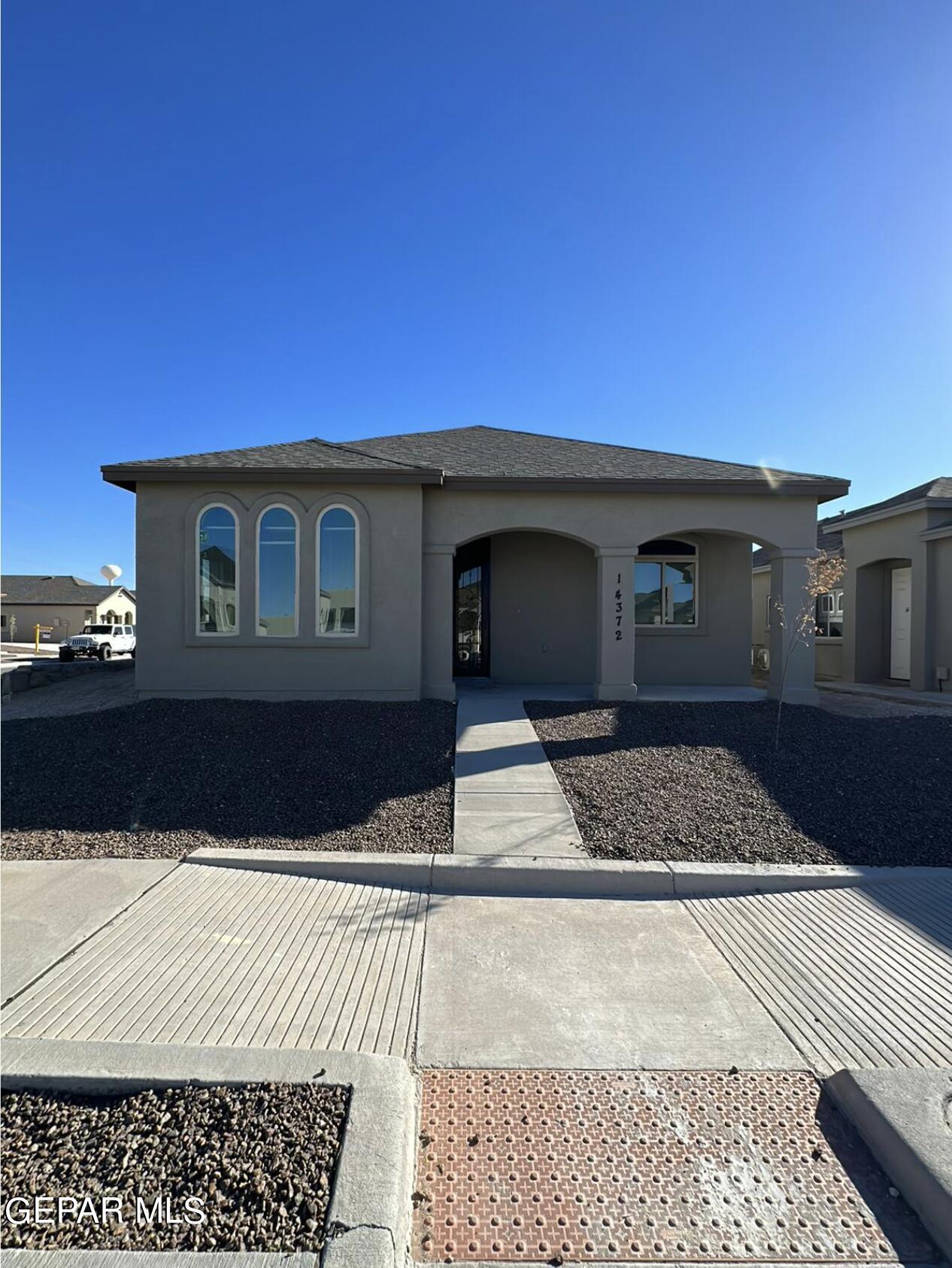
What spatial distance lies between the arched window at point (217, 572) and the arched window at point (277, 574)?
402mm

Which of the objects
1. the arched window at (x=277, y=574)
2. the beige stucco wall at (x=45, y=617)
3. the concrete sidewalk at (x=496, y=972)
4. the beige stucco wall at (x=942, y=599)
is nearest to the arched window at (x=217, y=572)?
the arched window at (x=277, y=574)

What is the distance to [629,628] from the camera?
10.6m

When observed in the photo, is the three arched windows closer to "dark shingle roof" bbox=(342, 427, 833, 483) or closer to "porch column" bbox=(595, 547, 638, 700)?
"dark shingle roof" bbox=(342, 427, 833, 483)

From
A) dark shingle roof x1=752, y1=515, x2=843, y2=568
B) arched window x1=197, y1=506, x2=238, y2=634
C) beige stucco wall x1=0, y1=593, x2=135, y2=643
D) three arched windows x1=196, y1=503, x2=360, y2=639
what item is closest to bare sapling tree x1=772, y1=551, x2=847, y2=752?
dark shingle roof x1=752, y1=515, x2=843, y2=568

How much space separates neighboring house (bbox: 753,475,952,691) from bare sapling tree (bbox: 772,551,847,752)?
390 centimetres

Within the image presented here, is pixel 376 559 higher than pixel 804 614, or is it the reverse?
pixel 376 559

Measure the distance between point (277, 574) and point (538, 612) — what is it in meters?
5.16

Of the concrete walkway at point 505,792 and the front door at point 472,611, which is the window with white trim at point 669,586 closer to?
the front door at point 472,611

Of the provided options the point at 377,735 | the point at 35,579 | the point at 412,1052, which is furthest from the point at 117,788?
the point at 35,579

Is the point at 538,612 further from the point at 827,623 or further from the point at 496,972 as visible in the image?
the point at 496,972

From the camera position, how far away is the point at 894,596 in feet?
48.8

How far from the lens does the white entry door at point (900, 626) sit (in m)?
14.3

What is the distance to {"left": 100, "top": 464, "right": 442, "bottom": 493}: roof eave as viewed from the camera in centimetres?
984

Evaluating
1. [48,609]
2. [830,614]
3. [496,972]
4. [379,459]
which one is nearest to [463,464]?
[379,459]
